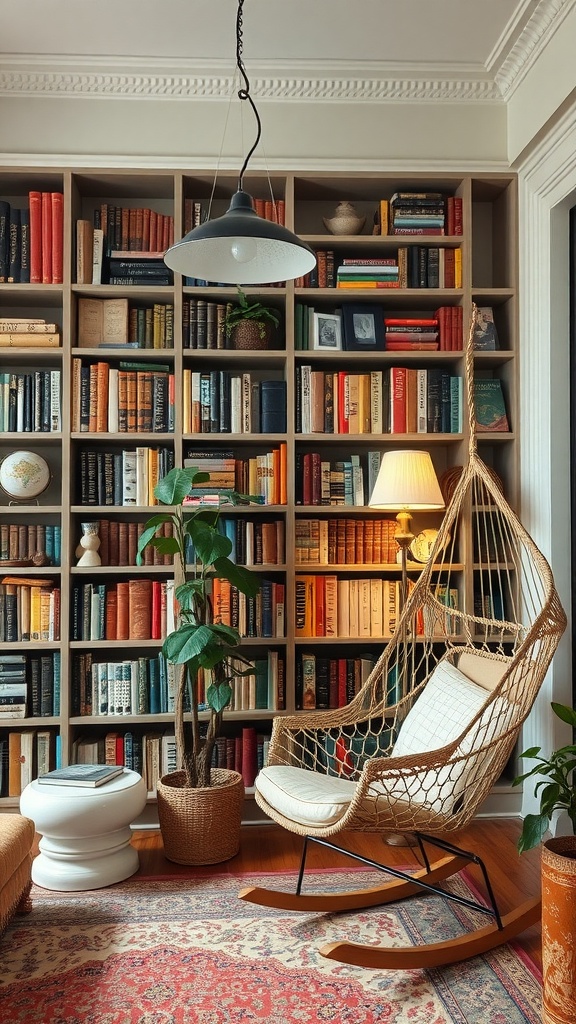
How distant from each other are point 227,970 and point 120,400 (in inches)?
89.4

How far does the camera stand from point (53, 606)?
359 cm

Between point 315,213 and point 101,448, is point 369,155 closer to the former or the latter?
point 315,213

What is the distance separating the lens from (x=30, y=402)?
143 inches

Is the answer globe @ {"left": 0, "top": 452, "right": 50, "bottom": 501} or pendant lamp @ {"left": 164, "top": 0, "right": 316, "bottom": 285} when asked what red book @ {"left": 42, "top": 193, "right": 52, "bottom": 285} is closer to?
globe @ {"left": 0, "top": 452, "right": 50, "bottom": 501}

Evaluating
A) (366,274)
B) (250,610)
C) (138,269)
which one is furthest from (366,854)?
(138,269)

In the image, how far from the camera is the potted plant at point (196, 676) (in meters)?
3.13

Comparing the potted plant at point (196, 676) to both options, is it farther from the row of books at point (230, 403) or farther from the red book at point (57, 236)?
the red book at point (57, 236)

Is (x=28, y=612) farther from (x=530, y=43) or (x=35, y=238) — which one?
(x=530, y=43)

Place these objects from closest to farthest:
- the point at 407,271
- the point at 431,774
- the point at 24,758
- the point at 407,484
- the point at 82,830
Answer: the point at 431,774
the point at 82,830
the point at 407,484
the point at 24,758
the point at 407,271

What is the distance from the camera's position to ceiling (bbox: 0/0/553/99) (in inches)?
125

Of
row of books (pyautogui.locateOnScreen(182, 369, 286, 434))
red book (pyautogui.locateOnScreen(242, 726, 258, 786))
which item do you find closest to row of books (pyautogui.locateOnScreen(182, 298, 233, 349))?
row of books (pyautogui.locateOnScreen(182, 369, 286, 434))

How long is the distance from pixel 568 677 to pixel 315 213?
238 centimetres

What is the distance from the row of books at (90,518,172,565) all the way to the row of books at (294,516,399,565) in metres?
0.60

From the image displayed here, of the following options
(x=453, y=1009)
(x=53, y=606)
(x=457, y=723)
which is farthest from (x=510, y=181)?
(x=453, y=1009)
